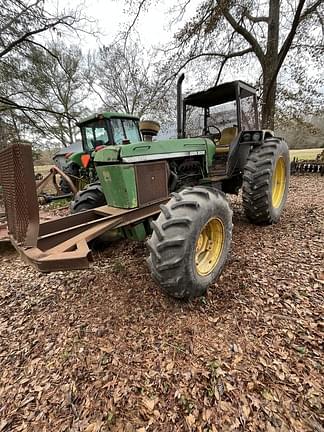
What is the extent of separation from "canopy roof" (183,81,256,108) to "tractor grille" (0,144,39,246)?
316cm

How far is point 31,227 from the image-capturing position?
183 cm

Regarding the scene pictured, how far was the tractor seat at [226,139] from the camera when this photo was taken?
3.95m

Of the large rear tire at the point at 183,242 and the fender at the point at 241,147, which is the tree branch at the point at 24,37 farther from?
the large rear tire at the point at 183,242

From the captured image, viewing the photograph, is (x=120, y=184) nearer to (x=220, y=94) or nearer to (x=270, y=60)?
(x=220, y=94)

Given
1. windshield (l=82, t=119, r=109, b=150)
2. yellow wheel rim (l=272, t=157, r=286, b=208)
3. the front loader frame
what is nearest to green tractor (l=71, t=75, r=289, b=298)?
yellow wheel rim (l=272, t=157, r=286, b=208)

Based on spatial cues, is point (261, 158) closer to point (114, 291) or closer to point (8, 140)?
point (114, 291)

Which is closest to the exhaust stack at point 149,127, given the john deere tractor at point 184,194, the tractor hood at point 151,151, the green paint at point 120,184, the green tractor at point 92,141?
the john deere tractor at point 184,194

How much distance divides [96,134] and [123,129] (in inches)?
36.3

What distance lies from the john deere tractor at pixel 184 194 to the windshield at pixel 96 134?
338cm

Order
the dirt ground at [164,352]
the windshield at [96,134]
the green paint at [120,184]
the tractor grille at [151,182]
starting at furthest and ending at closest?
the windshield at [96,134]
the tractor grille at [151,182]
the green paint at [120,184]
the dirt ground at [164,352]

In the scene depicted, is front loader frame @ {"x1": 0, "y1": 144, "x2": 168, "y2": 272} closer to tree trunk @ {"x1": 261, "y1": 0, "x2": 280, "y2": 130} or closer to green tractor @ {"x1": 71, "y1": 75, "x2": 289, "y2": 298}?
green tractor @ {"x1": 71, "y1": 75, "x2": 289, "y2": 298}

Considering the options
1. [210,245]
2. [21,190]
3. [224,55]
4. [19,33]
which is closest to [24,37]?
[19,33]

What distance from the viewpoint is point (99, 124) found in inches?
277

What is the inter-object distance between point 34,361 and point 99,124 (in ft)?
21.5
